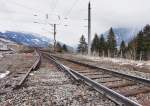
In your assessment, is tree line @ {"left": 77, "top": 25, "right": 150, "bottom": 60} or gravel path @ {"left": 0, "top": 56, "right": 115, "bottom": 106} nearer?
gravel path @ {"left": 0, "top": 56, "right": 115, "bottom": 106}

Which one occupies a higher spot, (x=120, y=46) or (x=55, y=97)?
(x=120, y=46)

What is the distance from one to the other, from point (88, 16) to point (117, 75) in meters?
20.1

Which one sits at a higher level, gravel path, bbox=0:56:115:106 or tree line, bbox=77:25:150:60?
tree line, bbox=77:25:150:60

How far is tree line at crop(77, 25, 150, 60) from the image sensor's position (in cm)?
4831

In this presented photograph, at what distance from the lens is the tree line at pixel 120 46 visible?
4831cm

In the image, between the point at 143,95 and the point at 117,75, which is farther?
the point at 117,75

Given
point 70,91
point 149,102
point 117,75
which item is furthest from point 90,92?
point 117,75

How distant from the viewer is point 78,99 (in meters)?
4.75

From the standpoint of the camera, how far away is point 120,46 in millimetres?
75750

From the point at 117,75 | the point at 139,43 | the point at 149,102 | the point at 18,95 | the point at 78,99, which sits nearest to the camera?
the point at 149,102

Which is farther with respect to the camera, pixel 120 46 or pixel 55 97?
pixel 120 46

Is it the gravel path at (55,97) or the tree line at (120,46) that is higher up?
the tree line at (120,46)

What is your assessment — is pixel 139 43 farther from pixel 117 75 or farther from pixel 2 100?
pixel 2 100

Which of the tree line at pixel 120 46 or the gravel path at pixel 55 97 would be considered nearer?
the gravel path at pixel 55 97
